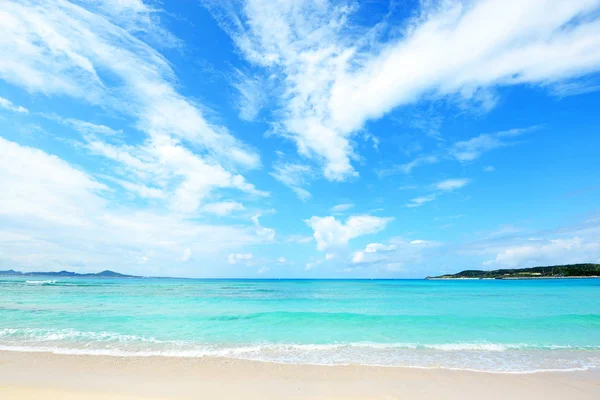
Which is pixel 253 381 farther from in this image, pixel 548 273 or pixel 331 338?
pixel 548 273

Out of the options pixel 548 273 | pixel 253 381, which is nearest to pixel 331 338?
pixel 253 381

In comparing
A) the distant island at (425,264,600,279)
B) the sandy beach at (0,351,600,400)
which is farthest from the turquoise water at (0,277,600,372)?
the distant island at (425,264,600,279)

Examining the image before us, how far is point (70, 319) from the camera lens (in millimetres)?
17891

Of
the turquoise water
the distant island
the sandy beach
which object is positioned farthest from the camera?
the distant island

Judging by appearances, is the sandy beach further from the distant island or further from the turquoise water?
the distant island

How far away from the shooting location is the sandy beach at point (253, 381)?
291 inches

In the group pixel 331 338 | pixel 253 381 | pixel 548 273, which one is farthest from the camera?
pixel 548 273

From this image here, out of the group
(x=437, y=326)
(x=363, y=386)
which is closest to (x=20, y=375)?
(x=363, y=386)

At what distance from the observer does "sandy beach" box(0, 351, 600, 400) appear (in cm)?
739

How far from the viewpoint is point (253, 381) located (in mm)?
8289

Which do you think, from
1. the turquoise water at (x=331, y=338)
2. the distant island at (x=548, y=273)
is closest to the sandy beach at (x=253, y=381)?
the turquoise water at (x=331, y=338)

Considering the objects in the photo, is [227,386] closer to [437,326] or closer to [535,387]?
[535,387]

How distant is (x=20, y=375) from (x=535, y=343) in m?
18.4

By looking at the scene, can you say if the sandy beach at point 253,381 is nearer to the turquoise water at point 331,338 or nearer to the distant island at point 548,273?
the turquoise water at point 331,338
